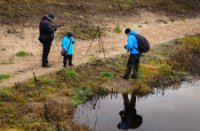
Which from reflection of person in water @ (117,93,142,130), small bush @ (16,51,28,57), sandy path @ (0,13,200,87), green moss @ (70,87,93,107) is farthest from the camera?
small bush @ (16,51,28,57)

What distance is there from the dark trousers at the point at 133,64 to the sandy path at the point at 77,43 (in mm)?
2571

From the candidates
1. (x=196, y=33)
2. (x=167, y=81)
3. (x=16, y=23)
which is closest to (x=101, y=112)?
(x=167, y=81)

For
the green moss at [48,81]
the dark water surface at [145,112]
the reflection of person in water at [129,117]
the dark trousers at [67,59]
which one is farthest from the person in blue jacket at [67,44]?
the reflection of person in water at [129,117]

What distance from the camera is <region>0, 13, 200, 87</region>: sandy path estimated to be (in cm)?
1739

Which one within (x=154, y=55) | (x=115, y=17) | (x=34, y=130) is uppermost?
(x=115, y=17)

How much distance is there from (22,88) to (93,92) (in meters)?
2.94

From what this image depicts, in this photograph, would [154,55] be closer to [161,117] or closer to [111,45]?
[111,45]

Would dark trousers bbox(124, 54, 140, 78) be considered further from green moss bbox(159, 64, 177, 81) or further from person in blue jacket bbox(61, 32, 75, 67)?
person in blue jacket bbox(61, 32, 75, 67)

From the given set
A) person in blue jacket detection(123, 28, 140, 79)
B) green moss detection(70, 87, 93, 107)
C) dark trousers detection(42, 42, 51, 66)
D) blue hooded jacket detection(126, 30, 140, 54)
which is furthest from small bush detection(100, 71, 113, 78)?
dark trousers detection(42, 42, 51, 66)

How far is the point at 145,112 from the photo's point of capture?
1527cm

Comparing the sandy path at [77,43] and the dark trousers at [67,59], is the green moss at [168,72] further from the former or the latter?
the dark trousers at [67,59]

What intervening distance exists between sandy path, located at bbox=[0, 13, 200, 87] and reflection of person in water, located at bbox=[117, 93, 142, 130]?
12.1ft

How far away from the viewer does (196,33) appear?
2633cm

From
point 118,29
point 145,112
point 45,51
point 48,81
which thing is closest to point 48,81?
point 48,81
